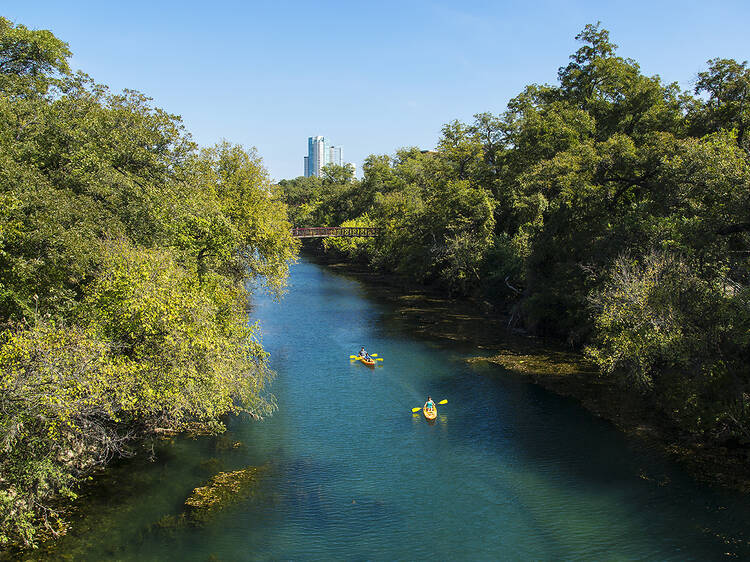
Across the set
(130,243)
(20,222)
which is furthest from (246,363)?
(20,222)

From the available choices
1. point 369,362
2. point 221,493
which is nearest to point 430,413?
point 369,362

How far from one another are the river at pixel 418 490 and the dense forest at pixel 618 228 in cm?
501

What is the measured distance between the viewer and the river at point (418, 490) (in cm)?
1916

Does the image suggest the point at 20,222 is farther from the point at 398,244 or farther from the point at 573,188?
the point at 398,244

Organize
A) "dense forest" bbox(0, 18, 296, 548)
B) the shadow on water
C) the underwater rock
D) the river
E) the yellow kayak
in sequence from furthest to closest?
the yellow kayak < the underwater rock < the shadow on water < the river < "dense forest" bbox(0, 18, 296, 548)

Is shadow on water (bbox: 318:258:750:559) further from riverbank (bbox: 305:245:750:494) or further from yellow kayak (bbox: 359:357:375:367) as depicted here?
yellow kayak (bbox: 359:357:375:367)

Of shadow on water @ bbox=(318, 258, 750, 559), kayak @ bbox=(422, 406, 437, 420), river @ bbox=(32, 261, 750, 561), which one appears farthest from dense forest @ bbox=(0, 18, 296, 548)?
shadow on water @ bbox=(318, 258, 750, 559)

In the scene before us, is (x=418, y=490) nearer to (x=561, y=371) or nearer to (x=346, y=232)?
(x=561, y=371)

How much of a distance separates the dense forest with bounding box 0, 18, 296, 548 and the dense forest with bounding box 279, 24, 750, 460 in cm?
2142

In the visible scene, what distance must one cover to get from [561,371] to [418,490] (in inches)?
722

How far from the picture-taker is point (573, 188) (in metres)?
39.9

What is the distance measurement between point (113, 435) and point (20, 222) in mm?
10214

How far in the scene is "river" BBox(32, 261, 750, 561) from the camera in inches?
754

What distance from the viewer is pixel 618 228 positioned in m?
35.8
